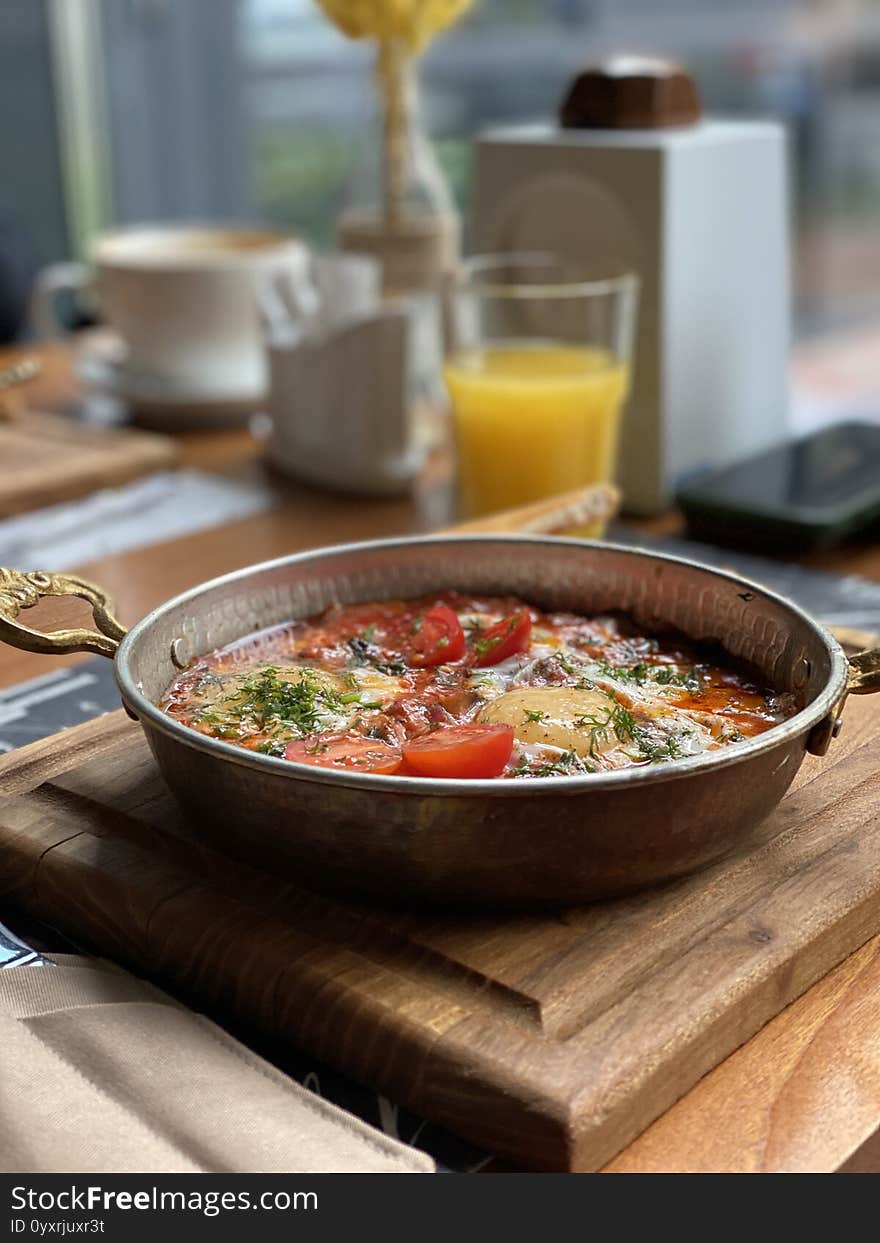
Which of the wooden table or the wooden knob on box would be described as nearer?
the wooden table

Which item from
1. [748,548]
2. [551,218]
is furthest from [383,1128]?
[551,218]

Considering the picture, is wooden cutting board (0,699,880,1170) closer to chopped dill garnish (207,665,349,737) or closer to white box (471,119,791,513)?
chopped dill garnish (207,665,349,737)

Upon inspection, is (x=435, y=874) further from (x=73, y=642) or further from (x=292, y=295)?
(x=292, y=295)

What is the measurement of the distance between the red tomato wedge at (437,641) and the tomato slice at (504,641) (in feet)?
0.05

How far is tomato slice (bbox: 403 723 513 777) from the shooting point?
2.58 feet

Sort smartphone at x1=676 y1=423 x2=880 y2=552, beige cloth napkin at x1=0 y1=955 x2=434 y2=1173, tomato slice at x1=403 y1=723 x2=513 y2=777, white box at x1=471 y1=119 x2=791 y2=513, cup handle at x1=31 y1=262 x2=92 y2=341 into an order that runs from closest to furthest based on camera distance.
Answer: beige cloth napkin at x1=0 y1=955 x2=434 y2=1173 → tomato slice at x1=403 y1=723 x2=513 y2=777 → smartphone at x1=676 y1=423 x2=880 y2=552 → white box at x1=471 y1=119 x2=791 y2=513 → cup handle at x1=31 y1=262 x2=92 y2=341

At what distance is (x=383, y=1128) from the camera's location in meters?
0.71

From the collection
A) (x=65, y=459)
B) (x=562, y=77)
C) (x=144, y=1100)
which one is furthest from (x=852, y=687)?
(x=562, y=77)

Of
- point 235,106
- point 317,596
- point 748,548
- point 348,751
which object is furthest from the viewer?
point 235,106

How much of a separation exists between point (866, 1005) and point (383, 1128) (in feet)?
0.88

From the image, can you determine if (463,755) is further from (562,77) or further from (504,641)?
(562,77)

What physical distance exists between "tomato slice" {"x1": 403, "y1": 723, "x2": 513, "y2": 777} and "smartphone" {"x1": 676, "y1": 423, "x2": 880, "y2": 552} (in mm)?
809

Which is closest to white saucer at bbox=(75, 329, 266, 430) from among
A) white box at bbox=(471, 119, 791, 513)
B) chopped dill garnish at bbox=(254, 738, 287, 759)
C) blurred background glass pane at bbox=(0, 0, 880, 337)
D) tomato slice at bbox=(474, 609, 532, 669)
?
white box at bbox=(471, 119, 791, 513)

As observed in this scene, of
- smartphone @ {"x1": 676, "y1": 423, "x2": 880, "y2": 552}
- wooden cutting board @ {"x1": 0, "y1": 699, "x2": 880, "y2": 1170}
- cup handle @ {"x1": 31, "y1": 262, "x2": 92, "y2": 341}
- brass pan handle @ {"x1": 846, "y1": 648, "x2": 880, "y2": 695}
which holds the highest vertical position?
cup handle @ {"x1": 31, "y1": 262, "x2": 92, "y2": 341}
